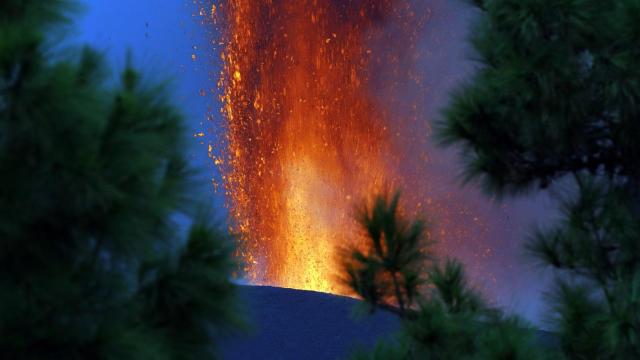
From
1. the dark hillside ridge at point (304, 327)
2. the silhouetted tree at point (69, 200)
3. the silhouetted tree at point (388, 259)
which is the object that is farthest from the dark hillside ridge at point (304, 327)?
the silhouetted tree at point (69, 200)

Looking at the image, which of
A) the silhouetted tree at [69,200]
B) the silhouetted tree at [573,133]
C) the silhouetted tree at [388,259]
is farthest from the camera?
the silhouetted tree at [573,133]

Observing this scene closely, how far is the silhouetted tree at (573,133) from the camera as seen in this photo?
3334mm

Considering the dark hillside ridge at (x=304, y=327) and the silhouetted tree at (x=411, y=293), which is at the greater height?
the dark hillside ridge at (x=304, y=327)

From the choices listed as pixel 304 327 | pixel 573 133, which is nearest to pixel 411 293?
pixel 573 133

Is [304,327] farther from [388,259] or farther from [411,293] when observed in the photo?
[388,259]

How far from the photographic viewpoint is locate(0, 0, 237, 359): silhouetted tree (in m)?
1.88

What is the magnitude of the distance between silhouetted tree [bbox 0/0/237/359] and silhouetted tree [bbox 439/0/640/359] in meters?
1.62

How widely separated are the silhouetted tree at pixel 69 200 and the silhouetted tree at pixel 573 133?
1.62m

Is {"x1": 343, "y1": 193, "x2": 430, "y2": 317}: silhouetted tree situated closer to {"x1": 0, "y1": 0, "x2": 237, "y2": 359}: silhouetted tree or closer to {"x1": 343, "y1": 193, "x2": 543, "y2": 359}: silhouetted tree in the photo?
{"x1": 343, "y1": 193, "x2": 543, "y2": 359}: silhouetted tree

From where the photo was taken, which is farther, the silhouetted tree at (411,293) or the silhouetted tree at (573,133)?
the silhouetted tree at (573,133)

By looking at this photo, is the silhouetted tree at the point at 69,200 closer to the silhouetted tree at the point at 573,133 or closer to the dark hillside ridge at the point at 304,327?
the silhouetted tree at the point at 573,133

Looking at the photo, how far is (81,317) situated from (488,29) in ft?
6.73

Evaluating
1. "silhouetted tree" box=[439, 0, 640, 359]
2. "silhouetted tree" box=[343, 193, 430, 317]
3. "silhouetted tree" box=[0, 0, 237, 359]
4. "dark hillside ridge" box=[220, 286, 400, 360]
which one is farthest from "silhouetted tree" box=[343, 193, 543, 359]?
"dark hillside ridge" box=[220, 286, 400, 360]

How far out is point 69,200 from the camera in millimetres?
1908
